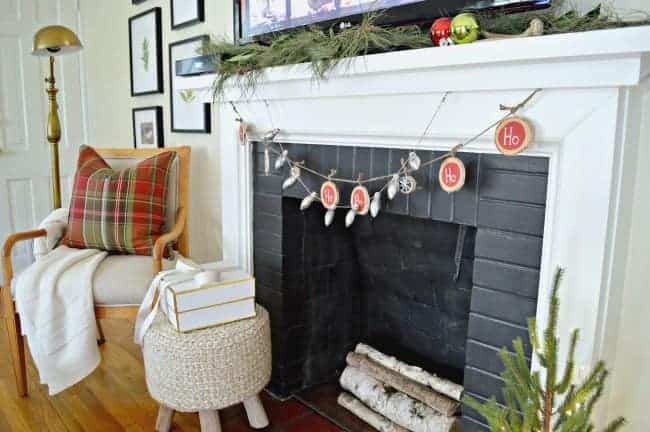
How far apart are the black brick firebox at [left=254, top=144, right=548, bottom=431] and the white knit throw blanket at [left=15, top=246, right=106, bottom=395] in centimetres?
64

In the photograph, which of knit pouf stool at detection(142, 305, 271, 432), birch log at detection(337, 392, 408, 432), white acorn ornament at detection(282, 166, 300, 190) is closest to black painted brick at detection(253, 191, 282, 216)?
white acorn ornament at detection(282, 166, 300, 190)

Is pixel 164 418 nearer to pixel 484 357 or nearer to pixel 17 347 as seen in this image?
pixel 17 347

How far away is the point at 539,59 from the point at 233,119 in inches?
46.0

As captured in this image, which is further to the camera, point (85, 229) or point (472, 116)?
point (85, 229)

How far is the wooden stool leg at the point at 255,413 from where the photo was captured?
1.73m

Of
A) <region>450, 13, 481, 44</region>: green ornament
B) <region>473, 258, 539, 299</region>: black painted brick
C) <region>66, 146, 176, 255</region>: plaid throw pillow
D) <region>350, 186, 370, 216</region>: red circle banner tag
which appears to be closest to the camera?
<region>450, 13, 481, 44</region>: green ornament

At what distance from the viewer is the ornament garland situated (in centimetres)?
111

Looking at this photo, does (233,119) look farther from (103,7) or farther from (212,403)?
(103,7)

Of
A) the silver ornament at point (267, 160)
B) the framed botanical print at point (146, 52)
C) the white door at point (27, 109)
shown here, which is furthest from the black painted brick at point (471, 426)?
the white door at point (27, 109)

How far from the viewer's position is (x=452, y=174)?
1.21 meters

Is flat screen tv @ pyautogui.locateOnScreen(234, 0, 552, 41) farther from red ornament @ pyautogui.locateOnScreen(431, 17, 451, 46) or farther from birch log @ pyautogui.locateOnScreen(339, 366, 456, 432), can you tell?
birch log @ pyautogui.locateOnScreen(339, 366, 456, 432)

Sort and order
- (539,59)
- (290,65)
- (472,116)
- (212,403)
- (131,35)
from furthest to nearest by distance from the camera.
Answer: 1. (131,35)
2. (212,403)
3. (290,65)
4. (472,116)
5. (539,59)

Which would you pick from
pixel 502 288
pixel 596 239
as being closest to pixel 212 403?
pixel 502 288

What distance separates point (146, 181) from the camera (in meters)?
2.14
